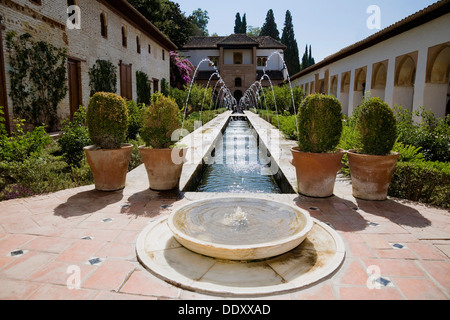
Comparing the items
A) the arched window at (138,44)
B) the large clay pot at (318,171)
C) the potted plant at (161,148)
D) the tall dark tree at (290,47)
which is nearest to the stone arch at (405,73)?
the large clay pot at (318,171)

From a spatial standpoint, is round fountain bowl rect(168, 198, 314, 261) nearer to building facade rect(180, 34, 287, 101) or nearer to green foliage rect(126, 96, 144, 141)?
green foliage rect(126, 96, 144, 141)

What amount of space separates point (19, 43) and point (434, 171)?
31.0 feet

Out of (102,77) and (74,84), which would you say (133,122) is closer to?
(74,84)

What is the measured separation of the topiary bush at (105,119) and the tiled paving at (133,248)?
85 centimetres

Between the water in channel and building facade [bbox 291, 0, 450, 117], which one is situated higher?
building facade [bbox 291, 0, 450, 117]

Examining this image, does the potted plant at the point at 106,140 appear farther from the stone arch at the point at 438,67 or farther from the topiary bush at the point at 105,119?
the stone arch at the point at 438,67

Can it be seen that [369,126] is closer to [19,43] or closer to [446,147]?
[446,147]

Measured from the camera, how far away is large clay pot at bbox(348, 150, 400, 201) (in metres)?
4.12

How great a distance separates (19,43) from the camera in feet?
26.3

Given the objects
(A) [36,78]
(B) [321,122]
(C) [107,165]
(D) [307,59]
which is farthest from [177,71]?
(D) [307,59]

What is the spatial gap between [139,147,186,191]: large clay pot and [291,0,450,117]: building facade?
5.21 meters

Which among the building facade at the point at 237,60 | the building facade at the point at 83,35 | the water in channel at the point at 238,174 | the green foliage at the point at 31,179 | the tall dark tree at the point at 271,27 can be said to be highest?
the tall dark tree at the point at 271,27

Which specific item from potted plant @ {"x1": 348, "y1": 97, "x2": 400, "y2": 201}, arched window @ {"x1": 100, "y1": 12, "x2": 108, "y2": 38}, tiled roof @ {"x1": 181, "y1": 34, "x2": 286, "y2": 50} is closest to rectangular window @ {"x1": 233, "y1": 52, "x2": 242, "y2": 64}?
tiled roof @ {"x1": 181, "y1": 34, "x2": 286, "y2": 50}

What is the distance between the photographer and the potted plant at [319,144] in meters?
4.28
